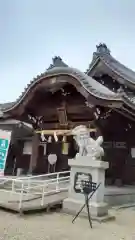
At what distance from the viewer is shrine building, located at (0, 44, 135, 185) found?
1125 centimetres

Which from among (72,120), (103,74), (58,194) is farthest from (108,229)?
(103,74)

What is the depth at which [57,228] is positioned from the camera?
20.0ft

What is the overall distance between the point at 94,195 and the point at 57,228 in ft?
5.53

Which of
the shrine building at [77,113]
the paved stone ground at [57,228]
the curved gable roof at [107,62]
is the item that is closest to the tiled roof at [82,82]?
the shrine building at [77,113]

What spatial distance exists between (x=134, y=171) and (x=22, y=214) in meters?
6.42

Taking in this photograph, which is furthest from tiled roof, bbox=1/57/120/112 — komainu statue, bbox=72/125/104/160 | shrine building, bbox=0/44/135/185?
komainu statue, bbox=72/125/104/160

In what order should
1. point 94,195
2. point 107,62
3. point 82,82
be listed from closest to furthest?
1. point 94,195
2. point 82,82
3. point 107,62

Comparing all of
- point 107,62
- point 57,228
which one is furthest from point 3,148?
point 107,62

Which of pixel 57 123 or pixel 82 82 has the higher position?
pixel 82 82

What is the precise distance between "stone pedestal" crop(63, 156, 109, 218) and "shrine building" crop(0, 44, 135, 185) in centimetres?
324

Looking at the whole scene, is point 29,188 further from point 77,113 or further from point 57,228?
point 77,113

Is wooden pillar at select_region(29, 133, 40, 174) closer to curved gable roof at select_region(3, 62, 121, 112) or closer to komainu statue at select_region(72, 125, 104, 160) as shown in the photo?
curved gable roof at select_region(3, 62, 121, 112)

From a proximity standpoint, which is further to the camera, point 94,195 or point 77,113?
point 77,113

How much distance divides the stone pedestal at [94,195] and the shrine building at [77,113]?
3.24m
